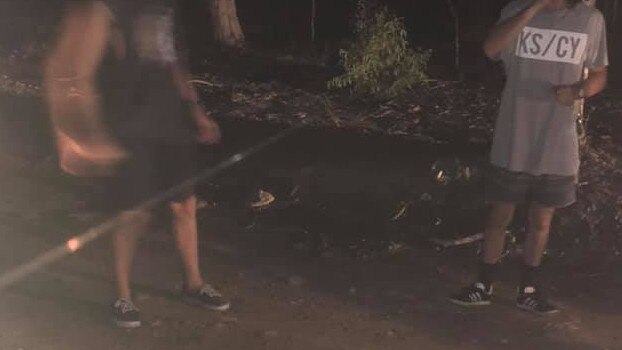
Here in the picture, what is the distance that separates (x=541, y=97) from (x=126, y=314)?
87.3 inches

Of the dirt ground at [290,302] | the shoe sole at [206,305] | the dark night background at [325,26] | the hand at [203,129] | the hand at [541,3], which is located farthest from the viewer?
the dark night background at [325,26]

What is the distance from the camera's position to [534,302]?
197 inches

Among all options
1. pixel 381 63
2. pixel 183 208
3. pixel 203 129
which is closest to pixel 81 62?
pixel 203 129

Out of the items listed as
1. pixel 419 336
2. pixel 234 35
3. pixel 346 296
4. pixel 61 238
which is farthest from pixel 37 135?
pixel 419 336

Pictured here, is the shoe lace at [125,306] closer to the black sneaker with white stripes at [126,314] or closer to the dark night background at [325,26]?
the black sneaker with white stripes at [126,314]

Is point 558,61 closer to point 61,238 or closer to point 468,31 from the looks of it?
point 61,238

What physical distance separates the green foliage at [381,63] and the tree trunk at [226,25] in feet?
8.75

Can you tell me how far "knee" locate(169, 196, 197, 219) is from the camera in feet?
16.3

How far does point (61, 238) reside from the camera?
615 centimetres

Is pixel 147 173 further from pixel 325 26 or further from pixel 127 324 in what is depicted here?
pixel 325 26

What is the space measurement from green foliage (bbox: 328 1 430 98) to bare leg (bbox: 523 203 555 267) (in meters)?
3.98

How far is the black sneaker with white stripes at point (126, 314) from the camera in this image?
490cm

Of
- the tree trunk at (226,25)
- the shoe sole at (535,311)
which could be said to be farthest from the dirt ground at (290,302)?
the tree trunk at (226,25)

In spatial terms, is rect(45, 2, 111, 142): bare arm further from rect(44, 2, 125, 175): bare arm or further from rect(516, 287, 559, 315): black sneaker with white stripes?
rect(516, 287, 559, 315): black sneaker with white stripes
